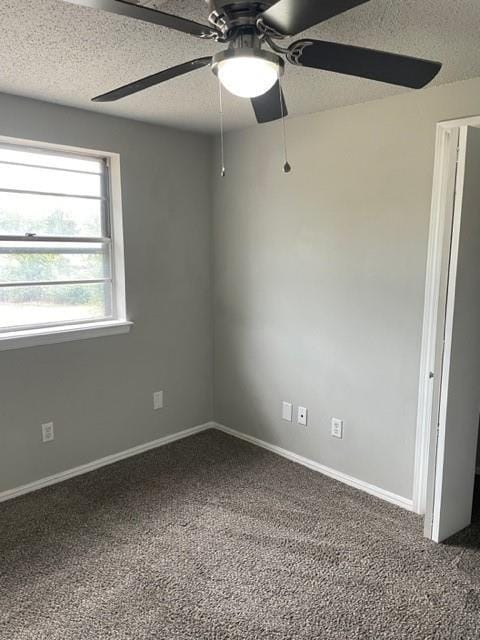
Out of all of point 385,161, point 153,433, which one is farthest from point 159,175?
point 153,433

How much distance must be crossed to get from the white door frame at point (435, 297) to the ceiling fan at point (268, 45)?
2.54ft

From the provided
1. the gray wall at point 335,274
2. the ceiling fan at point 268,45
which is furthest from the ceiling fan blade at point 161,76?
the gray wall at point 335,274

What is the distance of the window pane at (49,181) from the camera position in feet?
9.04

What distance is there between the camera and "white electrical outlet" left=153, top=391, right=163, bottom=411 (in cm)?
351

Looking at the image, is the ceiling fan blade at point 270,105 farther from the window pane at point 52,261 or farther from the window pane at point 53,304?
the window pane at point 53,304

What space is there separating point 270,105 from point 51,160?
1.70 metres

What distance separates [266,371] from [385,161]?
161cm

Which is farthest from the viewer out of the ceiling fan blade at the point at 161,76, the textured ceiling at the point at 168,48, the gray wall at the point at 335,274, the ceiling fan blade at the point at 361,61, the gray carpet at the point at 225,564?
the gray wall at the point at 335,274

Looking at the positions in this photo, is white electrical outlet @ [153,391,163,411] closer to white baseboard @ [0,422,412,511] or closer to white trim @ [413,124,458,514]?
white baseboard @ [0,422,412,511]

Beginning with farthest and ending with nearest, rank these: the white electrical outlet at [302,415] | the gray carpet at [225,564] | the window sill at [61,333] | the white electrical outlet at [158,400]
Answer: the white electrical outlet at [158,400] → the white electrical outlet at [302,415] → the window sill at [61,333] → the gray carpet at [225,564]

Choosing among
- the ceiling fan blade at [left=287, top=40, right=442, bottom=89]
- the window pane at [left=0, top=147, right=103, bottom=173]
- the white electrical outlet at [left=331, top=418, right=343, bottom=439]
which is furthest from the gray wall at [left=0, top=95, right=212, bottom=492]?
the ceiling fan blade at [left=287, top=40, right=442, bottom=89]

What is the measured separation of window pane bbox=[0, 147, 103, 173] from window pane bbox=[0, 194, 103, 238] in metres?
0.20

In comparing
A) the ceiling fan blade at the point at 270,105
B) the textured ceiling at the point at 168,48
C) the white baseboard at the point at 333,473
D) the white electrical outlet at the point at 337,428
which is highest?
the textured ceiling at the point at 168,48

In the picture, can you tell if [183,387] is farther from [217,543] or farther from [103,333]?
[217,543]
